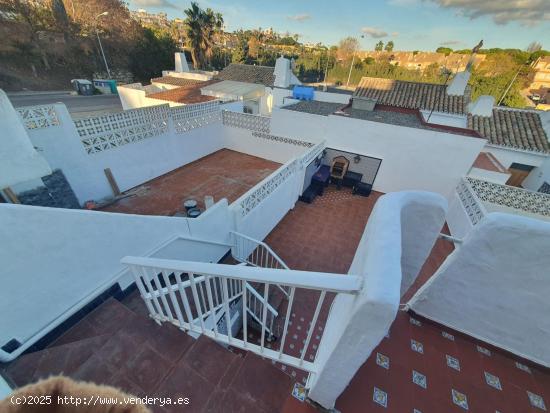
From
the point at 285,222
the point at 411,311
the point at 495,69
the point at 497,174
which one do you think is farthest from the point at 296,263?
the point at 495,69

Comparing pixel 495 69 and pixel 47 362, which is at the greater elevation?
pixel 495 69

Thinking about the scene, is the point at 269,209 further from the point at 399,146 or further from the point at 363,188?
the point at 399,146

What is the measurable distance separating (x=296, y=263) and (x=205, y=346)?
3.51m

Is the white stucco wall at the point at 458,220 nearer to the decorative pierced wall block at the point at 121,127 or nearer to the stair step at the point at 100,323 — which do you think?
the stair step at the point at 100,323

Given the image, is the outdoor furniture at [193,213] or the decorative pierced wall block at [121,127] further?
the decorative pierced wall block at [121,127]

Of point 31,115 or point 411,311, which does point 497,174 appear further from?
point 31,115

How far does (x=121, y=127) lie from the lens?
19.8 ft

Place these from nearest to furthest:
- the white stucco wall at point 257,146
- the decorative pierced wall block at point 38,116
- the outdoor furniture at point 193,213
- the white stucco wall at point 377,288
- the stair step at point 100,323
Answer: the white stucco wall at point 377,288 → the stair step at point 100,323 → the decorative pierced wall block at point 38,116 → the outdoor furniture at point 193,213 → the white stucco wall at point 257,146

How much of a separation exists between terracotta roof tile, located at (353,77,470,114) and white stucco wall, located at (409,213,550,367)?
36.3ft

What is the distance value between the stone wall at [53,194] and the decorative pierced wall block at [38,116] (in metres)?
0.99

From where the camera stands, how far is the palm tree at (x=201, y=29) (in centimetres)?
2000

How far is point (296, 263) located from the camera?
5.31m

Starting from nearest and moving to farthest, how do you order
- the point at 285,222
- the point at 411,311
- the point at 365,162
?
the point at 411,311
the point at 285,222
the point at 365,162

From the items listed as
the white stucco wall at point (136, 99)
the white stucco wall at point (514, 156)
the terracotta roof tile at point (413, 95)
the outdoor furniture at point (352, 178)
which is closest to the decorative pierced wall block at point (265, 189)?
the outdoor furniture at point (352, 178)
